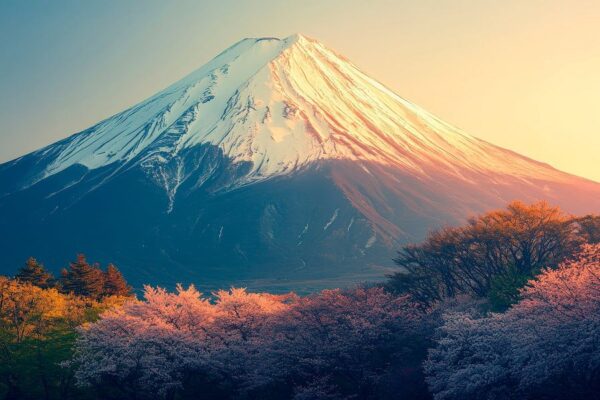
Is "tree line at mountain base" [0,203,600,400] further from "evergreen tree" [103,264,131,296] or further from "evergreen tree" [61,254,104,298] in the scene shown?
"evergreen tree" [103,264,131,296]

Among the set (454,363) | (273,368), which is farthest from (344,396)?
(454,363)

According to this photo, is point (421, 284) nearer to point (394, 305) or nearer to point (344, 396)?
point (394, 305)

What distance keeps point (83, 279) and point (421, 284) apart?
31632mm

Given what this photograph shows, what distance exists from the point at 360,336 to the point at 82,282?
123 ft

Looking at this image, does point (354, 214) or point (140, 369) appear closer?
point (140, 369)

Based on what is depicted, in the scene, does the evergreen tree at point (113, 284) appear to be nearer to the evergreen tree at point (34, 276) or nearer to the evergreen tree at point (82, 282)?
the evergreen tree at point (82, 282)

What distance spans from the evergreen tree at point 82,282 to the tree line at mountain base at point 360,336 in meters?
15.1

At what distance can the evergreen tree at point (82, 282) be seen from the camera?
7256 centimetres

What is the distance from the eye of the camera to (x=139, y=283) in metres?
179

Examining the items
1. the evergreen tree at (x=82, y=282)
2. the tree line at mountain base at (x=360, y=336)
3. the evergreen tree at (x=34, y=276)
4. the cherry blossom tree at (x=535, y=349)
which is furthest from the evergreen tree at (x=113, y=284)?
the cherry blossom tree at (x=535, y=349)

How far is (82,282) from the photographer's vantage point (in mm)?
73500

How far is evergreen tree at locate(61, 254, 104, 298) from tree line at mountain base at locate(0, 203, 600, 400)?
15.1 m

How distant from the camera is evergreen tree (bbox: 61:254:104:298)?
72562 mm

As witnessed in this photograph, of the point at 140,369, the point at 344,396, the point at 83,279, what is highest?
the point at 83,279
